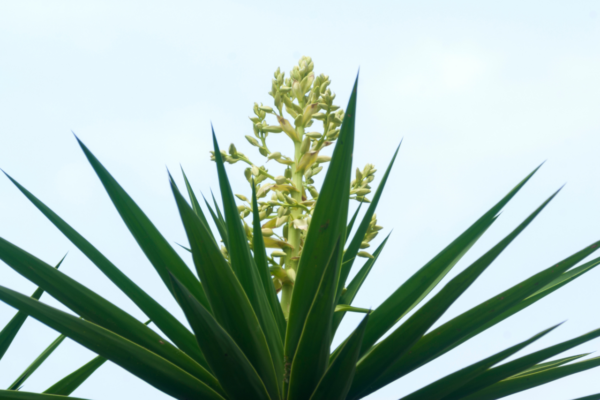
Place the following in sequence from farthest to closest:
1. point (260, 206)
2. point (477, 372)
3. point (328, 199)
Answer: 1. point (260, 206)
2. point (477, 372)
3. point (328, 199)

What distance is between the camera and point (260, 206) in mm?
2062

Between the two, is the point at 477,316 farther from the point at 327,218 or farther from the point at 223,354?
the point at 223,354

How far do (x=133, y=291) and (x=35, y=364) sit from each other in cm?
92

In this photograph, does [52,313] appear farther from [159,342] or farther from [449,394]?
[449,394]

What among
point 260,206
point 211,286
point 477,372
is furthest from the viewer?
point 260,206

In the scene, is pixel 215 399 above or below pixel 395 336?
below

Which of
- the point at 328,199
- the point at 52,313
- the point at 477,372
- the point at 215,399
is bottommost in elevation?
the point at 215,399

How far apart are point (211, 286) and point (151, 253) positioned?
1.21ft

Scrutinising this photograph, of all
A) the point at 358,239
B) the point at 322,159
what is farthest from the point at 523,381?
the point at 322,159

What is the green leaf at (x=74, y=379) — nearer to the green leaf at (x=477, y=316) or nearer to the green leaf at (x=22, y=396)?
the green leaf at (x=22, y=396)

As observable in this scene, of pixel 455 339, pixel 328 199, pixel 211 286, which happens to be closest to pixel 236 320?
pixel 211 286

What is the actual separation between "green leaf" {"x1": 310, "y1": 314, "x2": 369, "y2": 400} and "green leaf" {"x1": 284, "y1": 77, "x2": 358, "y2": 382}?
21 cm

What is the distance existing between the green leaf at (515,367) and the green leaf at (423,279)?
0.29 metres

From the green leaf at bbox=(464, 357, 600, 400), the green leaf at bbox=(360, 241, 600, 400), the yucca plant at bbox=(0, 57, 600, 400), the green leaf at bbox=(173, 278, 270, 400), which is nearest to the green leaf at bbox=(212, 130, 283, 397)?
the yucca plant at bbox=(0, 57, 600, 400)
